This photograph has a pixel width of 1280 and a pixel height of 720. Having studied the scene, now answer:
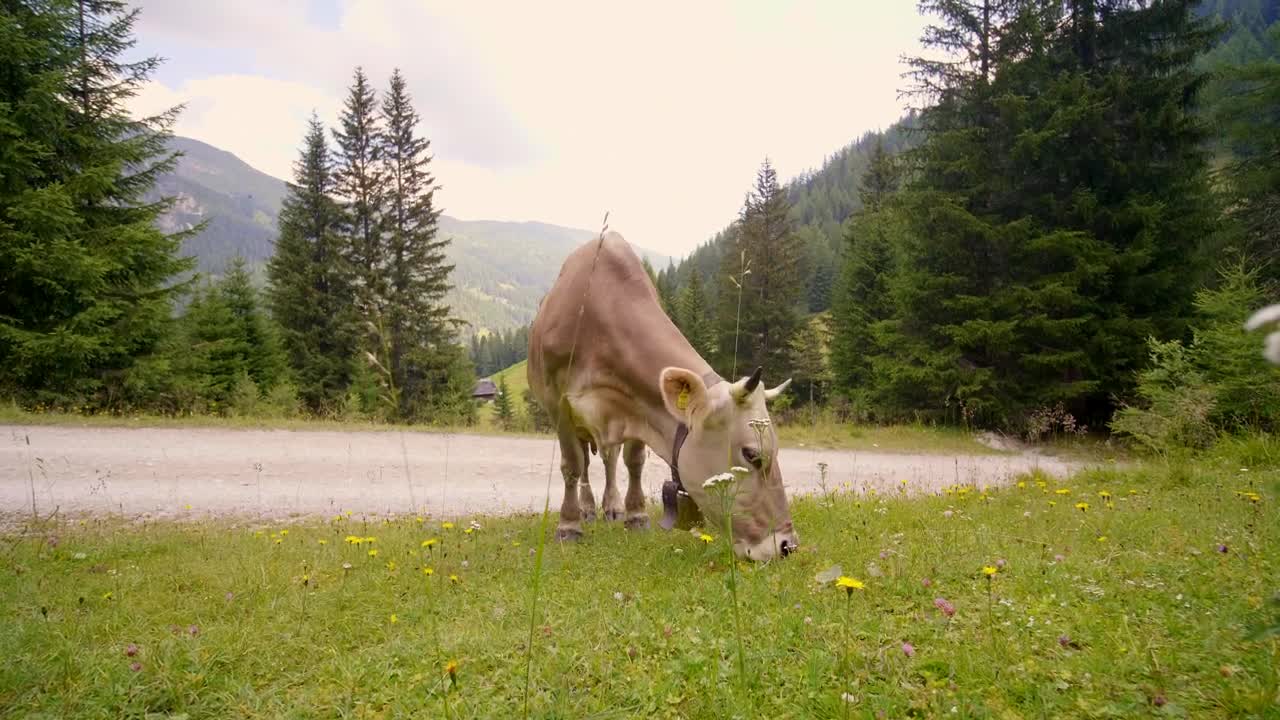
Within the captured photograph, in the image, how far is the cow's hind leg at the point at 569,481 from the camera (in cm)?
521

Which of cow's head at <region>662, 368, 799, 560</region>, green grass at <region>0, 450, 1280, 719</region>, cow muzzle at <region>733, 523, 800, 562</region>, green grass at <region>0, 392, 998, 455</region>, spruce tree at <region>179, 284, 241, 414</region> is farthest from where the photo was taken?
spruce tree at <region>179, 284, 241, 414</region>

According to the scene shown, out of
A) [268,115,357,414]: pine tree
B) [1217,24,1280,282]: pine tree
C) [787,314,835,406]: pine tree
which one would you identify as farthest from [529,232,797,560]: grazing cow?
[787,314,835,406]: pine tree

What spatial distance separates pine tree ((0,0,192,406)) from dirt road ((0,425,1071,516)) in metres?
5.33

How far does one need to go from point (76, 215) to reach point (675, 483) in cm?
1829

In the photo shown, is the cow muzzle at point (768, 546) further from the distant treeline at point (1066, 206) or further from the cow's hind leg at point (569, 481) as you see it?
the distant treeline at point (1066, 206)

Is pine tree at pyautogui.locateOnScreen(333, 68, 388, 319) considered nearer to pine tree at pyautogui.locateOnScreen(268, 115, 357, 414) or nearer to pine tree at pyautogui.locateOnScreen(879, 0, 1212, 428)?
pine tree at pyautogui.locateOnScreen(268, 115, 357, 414)

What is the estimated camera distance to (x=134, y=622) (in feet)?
9.89

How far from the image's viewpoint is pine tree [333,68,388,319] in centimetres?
2750

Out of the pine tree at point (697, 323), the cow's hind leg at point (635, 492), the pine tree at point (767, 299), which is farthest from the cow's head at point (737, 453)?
the pine tree at point (697, 323)

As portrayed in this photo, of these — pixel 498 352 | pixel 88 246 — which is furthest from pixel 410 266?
pixel 498 352

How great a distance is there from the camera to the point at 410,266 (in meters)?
27.8

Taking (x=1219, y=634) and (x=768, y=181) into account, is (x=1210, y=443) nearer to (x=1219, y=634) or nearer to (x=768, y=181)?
(x=1219, y=634)

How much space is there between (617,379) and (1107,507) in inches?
166

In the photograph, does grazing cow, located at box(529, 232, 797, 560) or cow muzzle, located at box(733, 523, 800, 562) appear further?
grazing cow, located at box(529, 232, 797, 560)
